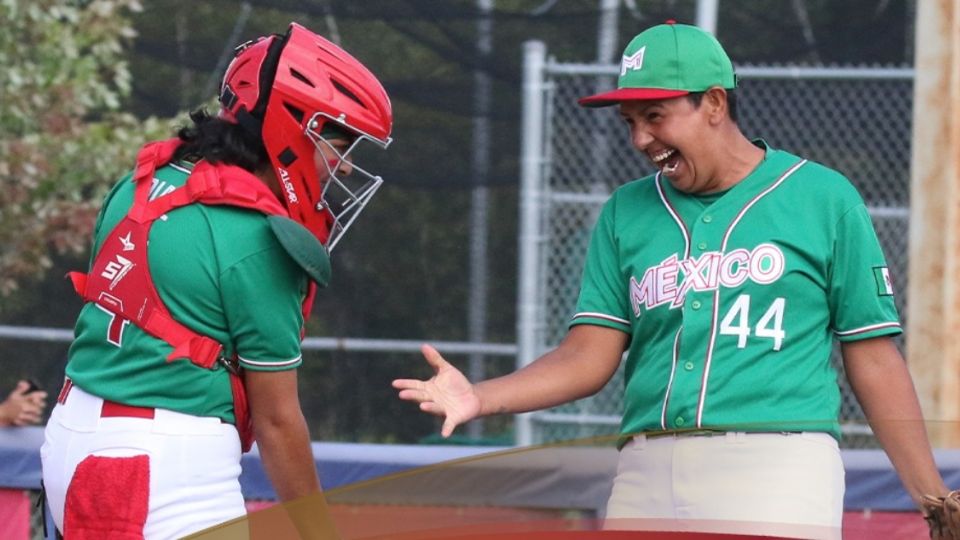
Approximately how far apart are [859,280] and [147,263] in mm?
1567

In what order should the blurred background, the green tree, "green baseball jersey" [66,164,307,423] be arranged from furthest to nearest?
1. the green tree
2. the blurred background
3. "green baseball jersey" [66,164,307,423]

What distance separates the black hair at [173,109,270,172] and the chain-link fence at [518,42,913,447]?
147 inches

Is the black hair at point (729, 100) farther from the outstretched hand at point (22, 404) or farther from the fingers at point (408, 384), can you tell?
the outstretched hand at point (22, 404)

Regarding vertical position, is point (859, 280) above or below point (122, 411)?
above

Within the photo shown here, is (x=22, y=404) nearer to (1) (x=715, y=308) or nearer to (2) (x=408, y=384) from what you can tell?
(2) (x=408, y=384)

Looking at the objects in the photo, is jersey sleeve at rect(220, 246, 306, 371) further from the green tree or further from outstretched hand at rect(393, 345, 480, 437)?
the green tree

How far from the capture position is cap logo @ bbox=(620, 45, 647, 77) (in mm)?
3803

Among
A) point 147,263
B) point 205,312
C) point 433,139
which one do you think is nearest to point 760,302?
point 205,312

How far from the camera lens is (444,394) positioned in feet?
11.3

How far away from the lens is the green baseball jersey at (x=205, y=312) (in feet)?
11.4

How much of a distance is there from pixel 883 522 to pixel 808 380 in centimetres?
87

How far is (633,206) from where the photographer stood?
395cm

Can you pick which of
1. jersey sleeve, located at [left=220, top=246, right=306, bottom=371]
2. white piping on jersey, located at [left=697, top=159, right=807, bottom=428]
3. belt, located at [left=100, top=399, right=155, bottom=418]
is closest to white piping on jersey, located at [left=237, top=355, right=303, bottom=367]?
jersey sleeve, located at [left=220, top=246, right=306, bottom=371]

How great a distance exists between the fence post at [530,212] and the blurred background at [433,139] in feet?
0.12
